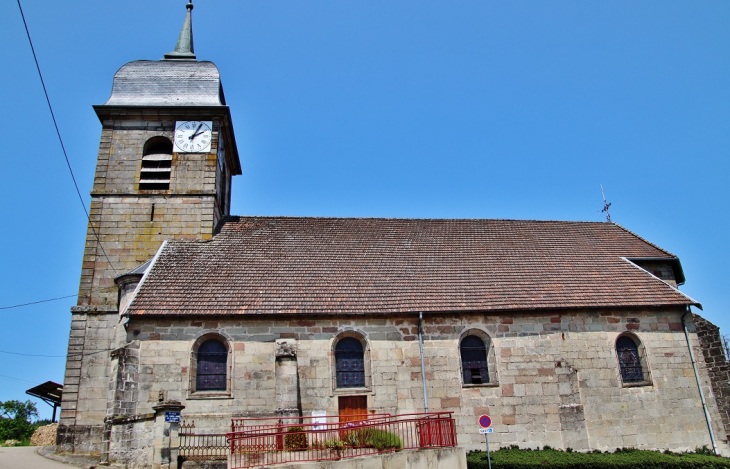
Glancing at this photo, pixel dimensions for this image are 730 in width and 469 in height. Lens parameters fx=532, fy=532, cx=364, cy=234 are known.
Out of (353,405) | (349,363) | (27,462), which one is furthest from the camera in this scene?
(349,363)

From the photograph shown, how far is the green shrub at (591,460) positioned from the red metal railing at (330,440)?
132 centimetres

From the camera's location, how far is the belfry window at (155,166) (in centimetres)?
1952

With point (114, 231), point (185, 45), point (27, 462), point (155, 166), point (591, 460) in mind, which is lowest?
point (591, 460)

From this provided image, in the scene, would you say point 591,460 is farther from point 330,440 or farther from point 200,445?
point 200,445

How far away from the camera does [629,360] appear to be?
54.4 ft

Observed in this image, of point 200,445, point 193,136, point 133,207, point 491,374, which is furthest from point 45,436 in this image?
point 491,374

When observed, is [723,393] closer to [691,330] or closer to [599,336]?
[691,330]

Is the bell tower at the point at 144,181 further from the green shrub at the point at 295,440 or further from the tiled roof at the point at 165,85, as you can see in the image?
the green shrub at the point at 295,440

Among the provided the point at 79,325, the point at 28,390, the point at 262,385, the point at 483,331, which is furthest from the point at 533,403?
the point at 28,390

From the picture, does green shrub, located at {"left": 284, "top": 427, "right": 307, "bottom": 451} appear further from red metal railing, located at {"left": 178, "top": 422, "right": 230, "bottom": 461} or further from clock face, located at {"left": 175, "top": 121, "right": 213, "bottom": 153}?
clock face, located at {"left": 175, "top": 121, "right": 213, "bottom": 153}

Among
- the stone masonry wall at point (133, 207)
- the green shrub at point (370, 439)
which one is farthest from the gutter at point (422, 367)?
the stone masonry wall at point (133, 207)

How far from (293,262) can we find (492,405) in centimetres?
766

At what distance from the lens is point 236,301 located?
51.1ft

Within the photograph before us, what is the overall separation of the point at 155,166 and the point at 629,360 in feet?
58.0
